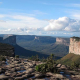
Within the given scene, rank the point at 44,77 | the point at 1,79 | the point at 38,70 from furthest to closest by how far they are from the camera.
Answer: the point at 38,70, the point at 44,77, the point at 1,79

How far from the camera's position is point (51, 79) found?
59.8 ft

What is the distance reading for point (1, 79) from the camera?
1808 centimetres

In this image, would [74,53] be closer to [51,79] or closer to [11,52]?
[11,52]

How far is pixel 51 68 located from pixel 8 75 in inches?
249

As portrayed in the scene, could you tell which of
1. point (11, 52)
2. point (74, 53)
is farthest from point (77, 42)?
point (11, 52)

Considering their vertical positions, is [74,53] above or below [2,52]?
below

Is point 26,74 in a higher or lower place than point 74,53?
higher

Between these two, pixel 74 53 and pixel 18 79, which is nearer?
pixel 18 79

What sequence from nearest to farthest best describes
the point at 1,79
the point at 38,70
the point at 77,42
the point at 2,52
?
the point at 1,79, the point at 38,70, the point at 2,52, the point at 77,42

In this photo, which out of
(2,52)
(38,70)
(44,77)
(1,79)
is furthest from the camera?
(2,52)

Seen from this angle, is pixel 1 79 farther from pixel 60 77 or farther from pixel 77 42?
pixel 77 42

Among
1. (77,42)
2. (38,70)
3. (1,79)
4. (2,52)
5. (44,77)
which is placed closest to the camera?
(1,79)

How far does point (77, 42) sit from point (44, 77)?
13737 centimetres

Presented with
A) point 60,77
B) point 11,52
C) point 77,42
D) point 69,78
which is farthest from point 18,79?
point 77,42
